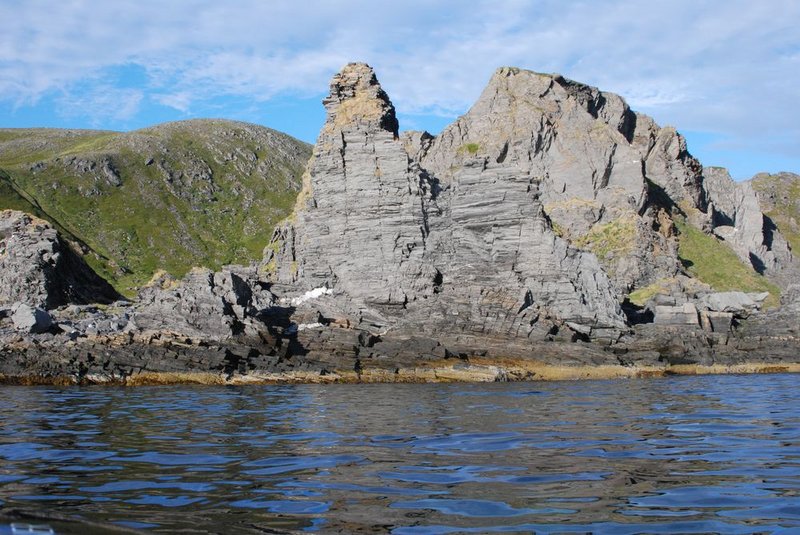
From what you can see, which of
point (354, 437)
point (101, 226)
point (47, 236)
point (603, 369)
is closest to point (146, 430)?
point (354, 437)

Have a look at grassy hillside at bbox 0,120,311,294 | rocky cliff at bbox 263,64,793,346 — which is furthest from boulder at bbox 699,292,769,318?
grassy hillside at bbox 0,120,311,294

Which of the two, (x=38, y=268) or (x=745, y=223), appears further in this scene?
(x=745, y=223)

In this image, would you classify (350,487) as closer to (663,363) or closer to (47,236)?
(663,363)

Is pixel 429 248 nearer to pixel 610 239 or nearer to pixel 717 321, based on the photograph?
pixel 717 321

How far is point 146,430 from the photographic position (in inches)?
807

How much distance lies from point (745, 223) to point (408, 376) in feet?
279

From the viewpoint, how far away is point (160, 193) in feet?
→ 430

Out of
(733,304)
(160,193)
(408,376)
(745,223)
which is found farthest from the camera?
(160,193)

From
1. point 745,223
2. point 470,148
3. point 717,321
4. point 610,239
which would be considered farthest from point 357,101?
point 745,223

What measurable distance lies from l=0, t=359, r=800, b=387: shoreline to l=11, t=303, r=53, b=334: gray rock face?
484cm

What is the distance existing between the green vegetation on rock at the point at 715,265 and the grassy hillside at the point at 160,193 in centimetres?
6286

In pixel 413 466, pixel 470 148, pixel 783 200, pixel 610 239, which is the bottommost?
pixel 413 466

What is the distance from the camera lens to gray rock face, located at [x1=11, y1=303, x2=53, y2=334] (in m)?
47.0

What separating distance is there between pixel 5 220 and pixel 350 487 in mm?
61393
